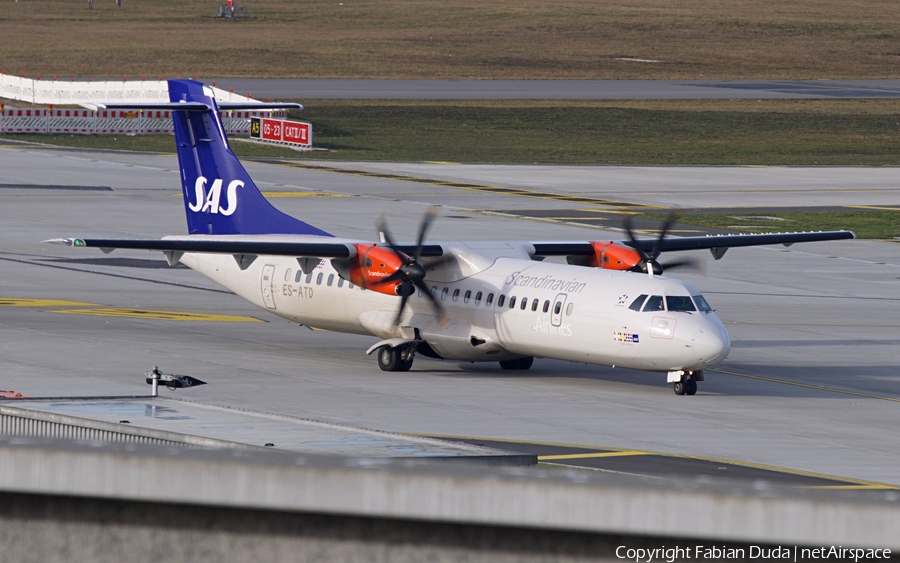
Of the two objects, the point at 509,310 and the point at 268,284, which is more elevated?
the point at 268,284

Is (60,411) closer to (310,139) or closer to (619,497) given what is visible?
(619,497)

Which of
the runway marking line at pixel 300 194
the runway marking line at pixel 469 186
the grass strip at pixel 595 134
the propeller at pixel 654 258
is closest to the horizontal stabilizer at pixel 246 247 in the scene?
the propeller at pixel 654 258

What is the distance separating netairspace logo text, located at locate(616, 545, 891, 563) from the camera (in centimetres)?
515

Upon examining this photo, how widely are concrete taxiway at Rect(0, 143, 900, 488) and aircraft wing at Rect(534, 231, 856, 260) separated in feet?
8.69

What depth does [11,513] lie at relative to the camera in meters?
5.84

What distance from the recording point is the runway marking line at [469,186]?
63097 millimetres

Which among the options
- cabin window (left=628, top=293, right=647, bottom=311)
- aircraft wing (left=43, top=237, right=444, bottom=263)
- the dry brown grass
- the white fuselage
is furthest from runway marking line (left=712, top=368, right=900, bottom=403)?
the dry brown grass

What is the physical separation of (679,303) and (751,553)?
68.9 feet

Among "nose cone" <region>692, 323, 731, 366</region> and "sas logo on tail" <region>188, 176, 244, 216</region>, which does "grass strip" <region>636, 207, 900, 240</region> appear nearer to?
"sas logo on tail" <region>188, 176, 244, 216</region>

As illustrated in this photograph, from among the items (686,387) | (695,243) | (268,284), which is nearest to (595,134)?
(695,243)

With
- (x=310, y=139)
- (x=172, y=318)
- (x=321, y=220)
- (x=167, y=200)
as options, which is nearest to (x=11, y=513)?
(x=172, y=318)

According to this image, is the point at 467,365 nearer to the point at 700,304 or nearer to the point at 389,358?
the point at 389,358

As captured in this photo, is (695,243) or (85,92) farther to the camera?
(85,92)

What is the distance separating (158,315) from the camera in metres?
35.5
